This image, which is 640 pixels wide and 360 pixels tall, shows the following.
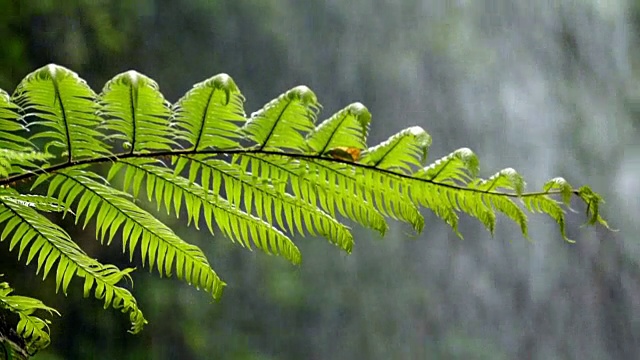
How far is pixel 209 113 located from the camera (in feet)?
1.86

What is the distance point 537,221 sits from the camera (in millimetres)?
2711

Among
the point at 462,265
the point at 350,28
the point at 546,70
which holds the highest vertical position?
the point at 546,70

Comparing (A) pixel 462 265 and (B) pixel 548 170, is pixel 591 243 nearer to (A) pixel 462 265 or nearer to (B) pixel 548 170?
(B) pixel 548 170

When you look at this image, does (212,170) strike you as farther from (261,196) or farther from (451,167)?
(451,167)

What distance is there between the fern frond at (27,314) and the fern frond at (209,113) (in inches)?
8.1

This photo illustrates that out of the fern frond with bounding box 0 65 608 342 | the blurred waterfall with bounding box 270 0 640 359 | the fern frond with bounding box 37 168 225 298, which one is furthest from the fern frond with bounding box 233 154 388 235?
the blurred waterfall with bounding box 270 0 640 359

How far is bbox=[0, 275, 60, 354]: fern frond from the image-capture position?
61 cm

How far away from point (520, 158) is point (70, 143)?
8.38 ft

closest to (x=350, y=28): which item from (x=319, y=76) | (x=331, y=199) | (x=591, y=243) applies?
(x=319, y=76)

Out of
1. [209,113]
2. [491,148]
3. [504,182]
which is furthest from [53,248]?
[491,148]

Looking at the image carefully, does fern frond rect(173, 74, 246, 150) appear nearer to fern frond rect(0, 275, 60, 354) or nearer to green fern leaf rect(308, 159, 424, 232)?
green fern leaf rect(308, 159, 424, 232)

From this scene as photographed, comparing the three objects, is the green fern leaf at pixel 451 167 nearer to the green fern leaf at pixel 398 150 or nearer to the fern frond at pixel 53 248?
the green fern leaf at pixel 398 150

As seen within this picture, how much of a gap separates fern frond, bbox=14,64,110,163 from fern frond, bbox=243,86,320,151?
5.4 inches

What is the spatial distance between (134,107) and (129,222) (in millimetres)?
124
